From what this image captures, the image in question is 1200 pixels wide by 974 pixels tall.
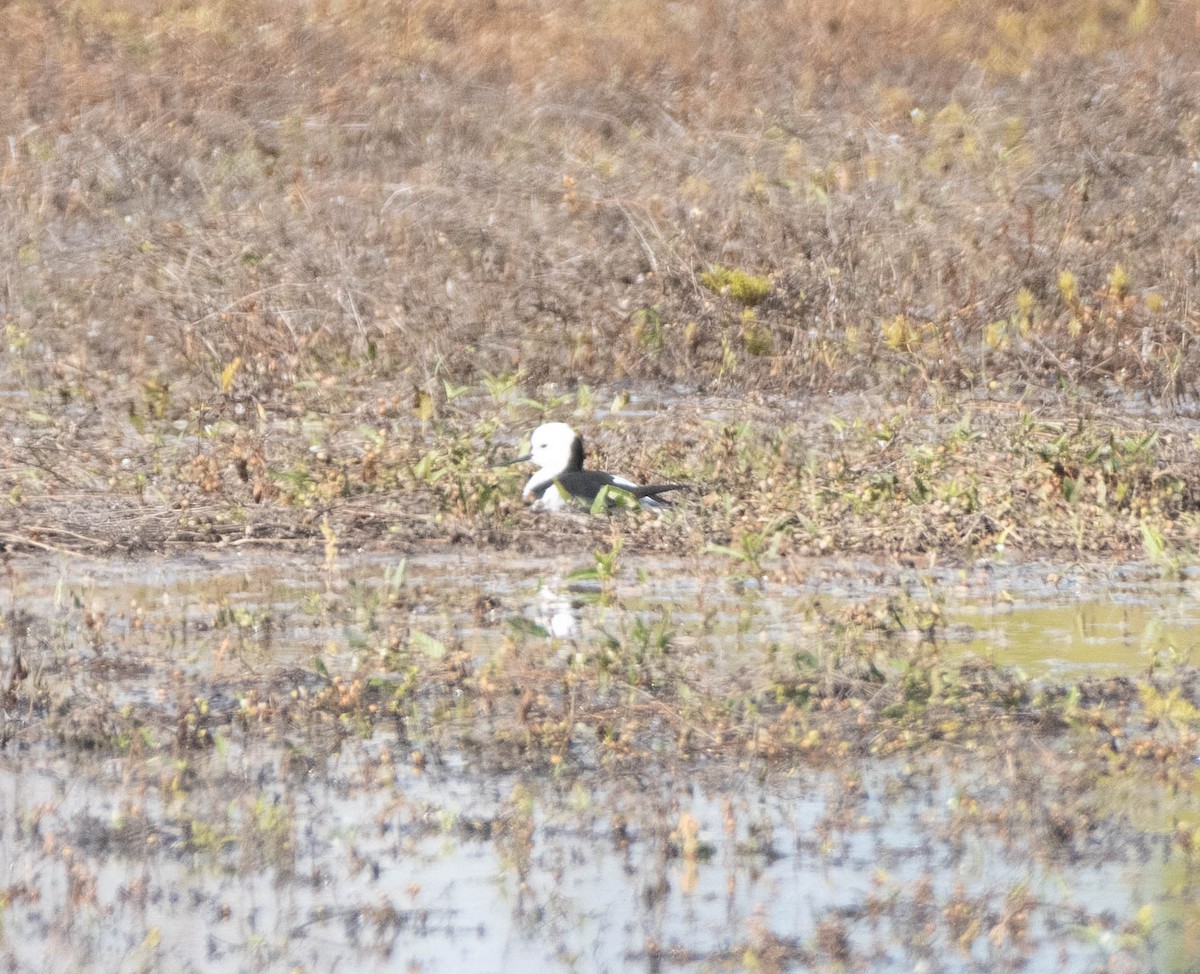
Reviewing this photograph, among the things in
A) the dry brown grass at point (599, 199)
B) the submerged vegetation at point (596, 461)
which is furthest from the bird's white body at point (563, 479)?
the dry brown grass at point (599, 199)

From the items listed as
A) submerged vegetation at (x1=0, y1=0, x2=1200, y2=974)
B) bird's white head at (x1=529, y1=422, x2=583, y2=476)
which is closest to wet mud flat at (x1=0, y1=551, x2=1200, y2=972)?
submerged vegetation at (x1=0, y1=0, x2=1200, y2=974)

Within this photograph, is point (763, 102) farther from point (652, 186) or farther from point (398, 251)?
point (398, 251)

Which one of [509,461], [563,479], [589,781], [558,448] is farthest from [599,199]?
[589,781]

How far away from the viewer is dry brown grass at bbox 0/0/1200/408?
1520cm

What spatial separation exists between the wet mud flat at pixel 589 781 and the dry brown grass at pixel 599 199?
16.2 ft

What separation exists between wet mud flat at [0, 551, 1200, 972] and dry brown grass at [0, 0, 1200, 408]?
4.92 meters

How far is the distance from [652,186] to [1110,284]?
12.5ft

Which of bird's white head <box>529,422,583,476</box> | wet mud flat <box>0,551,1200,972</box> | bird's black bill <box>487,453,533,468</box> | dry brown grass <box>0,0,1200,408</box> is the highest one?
wet mud flat <box>0,551,1200,972</box>

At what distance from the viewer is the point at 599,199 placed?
16734 mm

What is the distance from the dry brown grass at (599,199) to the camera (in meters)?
15.2

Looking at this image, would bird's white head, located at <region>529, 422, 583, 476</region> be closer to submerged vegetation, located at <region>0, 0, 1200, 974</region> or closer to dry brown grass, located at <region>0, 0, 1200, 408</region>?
submerged vegetation, located at <region>0, 0, 1200, 974</region>

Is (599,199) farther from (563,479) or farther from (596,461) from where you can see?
(563,479)

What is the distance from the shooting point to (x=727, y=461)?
12.1 metres

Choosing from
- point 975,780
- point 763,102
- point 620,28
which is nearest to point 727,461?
point 975,780
